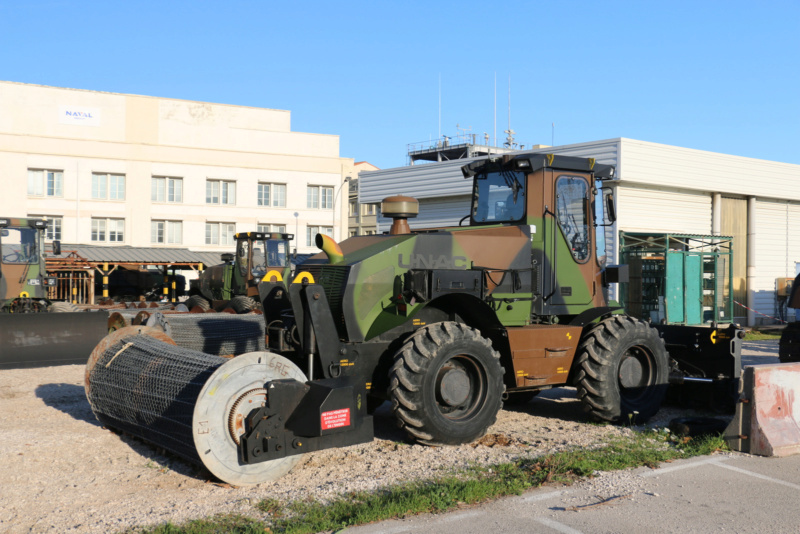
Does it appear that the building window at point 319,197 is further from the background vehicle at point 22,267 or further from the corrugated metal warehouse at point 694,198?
the background vehicle at point 22,267

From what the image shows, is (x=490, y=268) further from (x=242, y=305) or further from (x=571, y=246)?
(x=242, y=305)

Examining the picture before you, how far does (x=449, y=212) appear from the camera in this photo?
89.5ft

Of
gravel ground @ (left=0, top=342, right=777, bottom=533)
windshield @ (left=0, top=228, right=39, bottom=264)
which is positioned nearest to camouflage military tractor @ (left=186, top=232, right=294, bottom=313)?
windshield @ (left=0, top=228, right=39, bottom=264)

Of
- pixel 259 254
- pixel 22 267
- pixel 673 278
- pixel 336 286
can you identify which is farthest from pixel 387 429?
pixel 673 278

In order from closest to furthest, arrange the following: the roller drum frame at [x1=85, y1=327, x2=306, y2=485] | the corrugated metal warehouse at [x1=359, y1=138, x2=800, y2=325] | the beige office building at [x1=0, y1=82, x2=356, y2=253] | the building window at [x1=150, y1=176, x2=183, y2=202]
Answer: the roller drum frame at [x1=85, y1=327, x2=306, y2=485]
the corrugated metal warehouse at [x1=359, y1=138, x2=800, y2=325]
the beige office building at [x1=0, y1=82, x2=356, y2=253]
the building window at [x1=150, y1=176, x2=183, y2=202]

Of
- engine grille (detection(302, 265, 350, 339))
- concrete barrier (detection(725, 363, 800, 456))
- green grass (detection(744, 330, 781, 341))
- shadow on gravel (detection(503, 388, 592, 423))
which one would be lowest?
green grass (detection(744, 330, 781, 341))

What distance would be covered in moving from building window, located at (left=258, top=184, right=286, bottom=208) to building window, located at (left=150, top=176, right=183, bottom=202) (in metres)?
5.22

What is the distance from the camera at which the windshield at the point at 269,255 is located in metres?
20.9

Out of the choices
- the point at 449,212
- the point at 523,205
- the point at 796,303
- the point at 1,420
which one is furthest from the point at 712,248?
the point at 1,420

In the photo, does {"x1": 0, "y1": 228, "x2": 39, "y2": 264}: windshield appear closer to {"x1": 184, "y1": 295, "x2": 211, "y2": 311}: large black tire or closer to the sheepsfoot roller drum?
{"x1": 184, "y1": 295, "x2": 211, "y2": 311}: large black tire

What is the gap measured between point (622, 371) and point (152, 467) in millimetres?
5188

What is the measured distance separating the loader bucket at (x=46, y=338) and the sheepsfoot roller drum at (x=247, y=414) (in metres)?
6.50

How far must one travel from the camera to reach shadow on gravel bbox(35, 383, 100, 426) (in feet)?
29.5

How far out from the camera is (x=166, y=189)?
4847 centimetres
